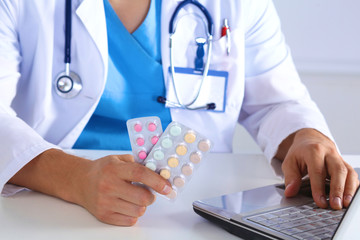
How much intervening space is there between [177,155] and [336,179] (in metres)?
0.29

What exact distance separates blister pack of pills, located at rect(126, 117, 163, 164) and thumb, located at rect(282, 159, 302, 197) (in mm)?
254

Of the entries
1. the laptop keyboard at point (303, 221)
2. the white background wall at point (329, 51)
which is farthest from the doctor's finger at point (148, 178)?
the white background wall at point (329, 51)

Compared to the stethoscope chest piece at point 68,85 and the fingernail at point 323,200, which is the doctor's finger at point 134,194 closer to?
the fingernail at point 323,200

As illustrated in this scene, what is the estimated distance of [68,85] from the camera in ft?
3.66

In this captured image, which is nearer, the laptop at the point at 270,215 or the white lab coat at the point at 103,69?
the laptop at the point at 270,215

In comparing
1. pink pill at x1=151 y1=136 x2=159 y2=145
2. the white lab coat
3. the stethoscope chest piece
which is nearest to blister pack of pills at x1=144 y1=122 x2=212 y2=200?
pink pill at x1=151 y1=136 x2=159 y2=145

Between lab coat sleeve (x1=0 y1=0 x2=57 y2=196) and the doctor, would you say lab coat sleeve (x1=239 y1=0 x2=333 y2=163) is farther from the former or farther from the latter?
lab coat sleeve (x1=0 y1=0 x2=57 y2=196)

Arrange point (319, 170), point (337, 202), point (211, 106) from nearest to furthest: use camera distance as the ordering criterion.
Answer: point (337, 202) < point (319, 170) < point (211, 106)

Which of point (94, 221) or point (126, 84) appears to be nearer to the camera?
point (94, 221)

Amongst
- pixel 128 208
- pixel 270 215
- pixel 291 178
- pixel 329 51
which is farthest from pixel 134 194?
pixel 329 51

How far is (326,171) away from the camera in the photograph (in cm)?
87

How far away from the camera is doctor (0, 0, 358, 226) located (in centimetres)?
107

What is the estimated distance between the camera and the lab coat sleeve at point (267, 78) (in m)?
1.22

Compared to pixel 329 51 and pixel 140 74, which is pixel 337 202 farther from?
pixel 329 51
